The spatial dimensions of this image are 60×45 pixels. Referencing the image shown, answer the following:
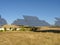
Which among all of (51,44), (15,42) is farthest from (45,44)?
(15,42)

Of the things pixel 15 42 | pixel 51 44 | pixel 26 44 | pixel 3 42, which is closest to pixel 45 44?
pixel 51 44

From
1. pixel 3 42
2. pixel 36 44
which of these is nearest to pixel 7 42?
pixel 3 42

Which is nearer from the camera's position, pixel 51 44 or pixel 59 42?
pixel 51 44

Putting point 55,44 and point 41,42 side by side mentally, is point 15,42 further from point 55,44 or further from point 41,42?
point 55,44

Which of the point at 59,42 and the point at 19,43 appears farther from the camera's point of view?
the point at 59,42

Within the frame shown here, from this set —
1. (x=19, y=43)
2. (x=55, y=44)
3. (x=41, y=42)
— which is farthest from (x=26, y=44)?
(x=55, y=44)

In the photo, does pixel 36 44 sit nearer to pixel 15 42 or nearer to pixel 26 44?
pixel 26 44

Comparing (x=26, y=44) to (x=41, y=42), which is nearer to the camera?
(x=26, y=44)

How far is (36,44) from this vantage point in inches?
830

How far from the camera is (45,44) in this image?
21.1 m

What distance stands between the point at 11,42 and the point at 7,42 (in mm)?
519

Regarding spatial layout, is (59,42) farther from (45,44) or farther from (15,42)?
(15,42)

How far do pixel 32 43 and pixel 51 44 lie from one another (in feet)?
8.11

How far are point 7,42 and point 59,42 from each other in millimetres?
7259
